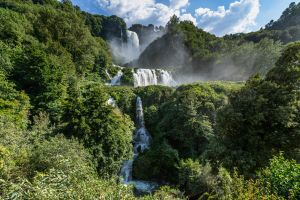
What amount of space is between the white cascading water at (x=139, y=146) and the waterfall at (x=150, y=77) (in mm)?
12326

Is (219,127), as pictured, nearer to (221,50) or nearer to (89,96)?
(89,96)

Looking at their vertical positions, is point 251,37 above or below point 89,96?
above

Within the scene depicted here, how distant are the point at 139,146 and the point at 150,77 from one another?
20.2m

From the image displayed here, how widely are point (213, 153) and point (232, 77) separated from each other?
3722 cm

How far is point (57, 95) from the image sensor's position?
20484 mm

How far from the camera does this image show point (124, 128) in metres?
17.8

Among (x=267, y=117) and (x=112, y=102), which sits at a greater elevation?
(x=112, y=102)

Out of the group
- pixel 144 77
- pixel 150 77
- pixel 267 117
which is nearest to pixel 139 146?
pixel 267 117

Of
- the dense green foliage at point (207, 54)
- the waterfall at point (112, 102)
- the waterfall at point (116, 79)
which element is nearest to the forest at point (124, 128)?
the waterfall at point (112, 102)

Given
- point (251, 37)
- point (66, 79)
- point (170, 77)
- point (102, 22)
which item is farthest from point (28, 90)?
point (251, 37)

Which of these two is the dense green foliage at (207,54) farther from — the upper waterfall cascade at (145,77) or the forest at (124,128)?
the upper waterfall cascade at (145,77)

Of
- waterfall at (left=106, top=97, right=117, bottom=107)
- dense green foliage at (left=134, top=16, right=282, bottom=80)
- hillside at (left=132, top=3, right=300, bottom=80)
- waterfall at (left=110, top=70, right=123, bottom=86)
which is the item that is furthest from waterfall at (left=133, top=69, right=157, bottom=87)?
hillside at (left=132, top=3, right=300, bottom=80)

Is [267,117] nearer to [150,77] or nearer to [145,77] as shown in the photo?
[145,77]

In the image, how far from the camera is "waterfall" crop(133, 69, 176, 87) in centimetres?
4018
